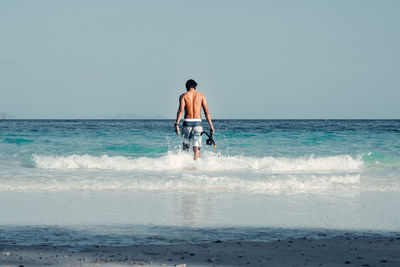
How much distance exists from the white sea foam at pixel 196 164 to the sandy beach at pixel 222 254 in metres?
7.83

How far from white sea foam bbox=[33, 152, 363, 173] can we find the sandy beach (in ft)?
25.7

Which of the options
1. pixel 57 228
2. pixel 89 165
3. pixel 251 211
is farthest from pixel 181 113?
pixel 57 228

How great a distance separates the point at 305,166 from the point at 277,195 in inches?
234

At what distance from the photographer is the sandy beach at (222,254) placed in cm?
405

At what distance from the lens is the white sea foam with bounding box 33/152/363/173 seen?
1292 cm

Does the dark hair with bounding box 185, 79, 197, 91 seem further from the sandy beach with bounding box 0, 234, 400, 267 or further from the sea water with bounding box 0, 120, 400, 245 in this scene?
the sandy beach with bounding box 0, 234, 400, 267

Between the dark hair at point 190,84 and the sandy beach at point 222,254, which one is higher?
the dark hair at point 190,84

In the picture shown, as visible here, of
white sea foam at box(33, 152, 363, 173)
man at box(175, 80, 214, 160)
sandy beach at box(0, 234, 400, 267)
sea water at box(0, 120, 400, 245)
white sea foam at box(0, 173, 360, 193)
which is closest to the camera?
sandy beach at box(0, 234, 400, 267)

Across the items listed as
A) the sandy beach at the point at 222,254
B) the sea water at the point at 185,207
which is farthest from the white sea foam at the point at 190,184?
the sandy beach at the point at 222,254

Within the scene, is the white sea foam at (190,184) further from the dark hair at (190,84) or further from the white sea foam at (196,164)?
the white sea foam at (196,164)

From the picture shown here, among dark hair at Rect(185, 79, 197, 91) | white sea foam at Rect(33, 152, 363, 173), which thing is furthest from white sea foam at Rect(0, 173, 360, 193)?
white sea foam at Rect(33, 152, 363, 173)

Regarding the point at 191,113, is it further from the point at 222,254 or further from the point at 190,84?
the point at 222,254

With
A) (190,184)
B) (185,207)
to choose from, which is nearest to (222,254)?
(185,207)

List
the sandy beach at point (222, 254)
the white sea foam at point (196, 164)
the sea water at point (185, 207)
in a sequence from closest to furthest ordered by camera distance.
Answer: the sandy beach at point (222, 254), the sea water at point (185, 207), the white sea foam at point (196, 164)
